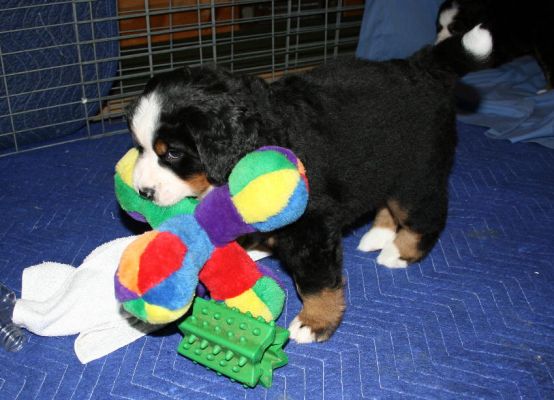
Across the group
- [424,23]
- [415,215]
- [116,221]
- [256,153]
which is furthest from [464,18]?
[256,153]

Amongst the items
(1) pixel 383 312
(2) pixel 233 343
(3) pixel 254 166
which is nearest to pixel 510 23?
(1) pixel 383 312

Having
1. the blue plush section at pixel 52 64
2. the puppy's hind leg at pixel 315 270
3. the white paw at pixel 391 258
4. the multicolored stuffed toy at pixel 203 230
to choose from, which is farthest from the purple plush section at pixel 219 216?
the blue plush section at pixel 52 64

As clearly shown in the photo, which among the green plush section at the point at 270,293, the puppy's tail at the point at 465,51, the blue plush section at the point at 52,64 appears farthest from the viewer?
the blue plush section at the point at 52,64

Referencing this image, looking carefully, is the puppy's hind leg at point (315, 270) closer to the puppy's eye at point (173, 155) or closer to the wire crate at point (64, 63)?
the puppy's eye at point (173, 155)

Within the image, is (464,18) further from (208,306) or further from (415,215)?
(208,306)

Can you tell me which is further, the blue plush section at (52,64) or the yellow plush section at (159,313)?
the blue plush section at (52,64)

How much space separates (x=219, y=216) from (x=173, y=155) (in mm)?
270

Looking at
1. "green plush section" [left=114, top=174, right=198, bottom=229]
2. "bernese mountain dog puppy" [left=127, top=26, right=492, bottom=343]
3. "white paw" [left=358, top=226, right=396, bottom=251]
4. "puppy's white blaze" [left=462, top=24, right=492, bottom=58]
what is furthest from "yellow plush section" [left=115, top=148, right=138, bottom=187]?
"puppy's white blaze" [left=462, top=24, right=492, bottom=58]

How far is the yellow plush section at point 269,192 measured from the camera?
1896 mm

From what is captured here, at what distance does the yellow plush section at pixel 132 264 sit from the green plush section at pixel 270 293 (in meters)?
0.55

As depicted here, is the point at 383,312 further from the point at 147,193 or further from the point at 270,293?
the point at 147,193

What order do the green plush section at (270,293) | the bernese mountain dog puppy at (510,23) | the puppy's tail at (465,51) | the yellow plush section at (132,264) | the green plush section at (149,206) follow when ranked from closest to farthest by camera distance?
the yellow plush section at (132,264) → the green plush section at (149,206) → the green plush section at (270,293) → the puppy's tail at (465,51) → the bernese mountain dog puppy at (510,23)

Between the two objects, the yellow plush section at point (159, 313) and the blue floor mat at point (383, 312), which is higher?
the yellow plush section at point (159, 313)

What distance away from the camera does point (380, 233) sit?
3072 mm
